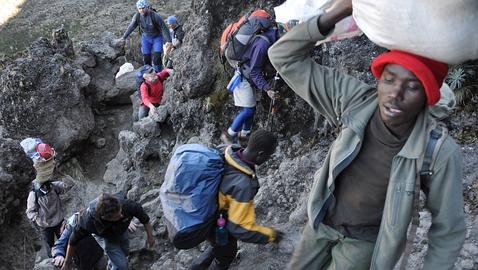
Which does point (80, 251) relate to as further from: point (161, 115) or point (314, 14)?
point (161, 115)

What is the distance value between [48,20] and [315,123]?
19516 millimetres

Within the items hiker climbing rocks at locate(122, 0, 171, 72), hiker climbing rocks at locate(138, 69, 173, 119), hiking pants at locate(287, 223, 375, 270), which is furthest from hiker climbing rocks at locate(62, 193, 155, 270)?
hiker climbing rocks at locate(122, 0, 171, 72)

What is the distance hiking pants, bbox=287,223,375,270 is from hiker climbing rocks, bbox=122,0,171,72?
9230mm

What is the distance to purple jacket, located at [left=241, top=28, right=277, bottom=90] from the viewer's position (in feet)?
22.0

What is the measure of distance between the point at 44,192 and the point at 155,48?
6.42m

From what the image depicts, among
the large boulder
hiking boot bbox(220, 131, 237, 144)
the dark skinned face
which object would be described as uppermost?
the dark skinned face

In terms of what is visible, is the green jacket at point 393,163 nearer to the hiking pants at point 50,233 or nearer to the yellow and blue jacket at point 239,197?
the yellow and blue jacket at point 239,197

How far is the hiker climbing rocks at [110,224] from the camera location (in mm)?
5059

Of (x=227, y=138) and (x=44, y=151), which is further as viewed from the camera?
(x=227, y=138)

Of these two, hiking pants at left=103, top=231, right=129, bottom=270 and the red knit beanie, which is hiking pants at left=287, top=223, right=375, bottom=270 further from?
hiking pants at left=103, top=231, right=129, bottom=270

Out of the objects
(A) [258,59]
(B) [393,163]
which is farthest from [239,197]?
(A) [258,59]

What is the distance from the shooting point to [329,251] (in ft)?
10.8

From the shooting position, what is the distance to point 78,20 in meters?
23.2

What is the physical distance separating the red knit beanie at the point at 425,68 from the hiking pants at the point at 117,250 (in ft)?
14.1
